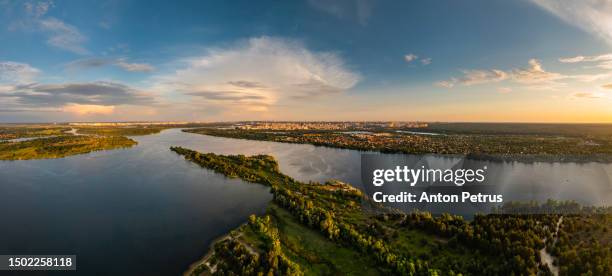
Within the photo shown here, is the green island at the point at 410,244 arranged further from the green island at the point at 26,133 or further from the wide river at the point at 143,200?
the green island at the point at 26,133

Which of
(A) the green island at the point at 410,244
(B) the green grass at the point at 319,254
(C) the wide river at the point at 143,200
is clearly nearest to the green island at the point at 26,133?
(C) the wide river at the point at 143,200

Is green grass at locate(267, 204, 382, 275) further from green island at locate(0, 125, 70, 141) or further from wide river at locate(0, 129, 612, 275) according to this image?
green island at locate(0, 125, 70, 141)

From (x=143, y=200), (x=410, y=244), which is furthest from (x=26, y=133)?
(x=410, y=244)

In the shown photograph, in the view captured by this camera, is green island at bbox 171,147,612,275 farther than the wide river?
No

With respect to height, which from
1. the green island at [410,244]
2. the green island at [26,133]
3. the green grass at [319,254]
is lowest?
the green grass at [319,254]

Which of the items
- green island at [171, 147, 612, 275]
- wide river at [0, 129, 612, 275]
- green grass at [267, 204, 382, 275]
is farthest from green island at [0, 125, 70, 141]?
green grass at [267, 204, 382, 275]

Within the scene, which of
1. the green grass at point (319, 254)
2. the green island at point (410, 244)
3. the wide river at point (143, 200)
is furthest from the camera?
the wide river at point (143, 200)
